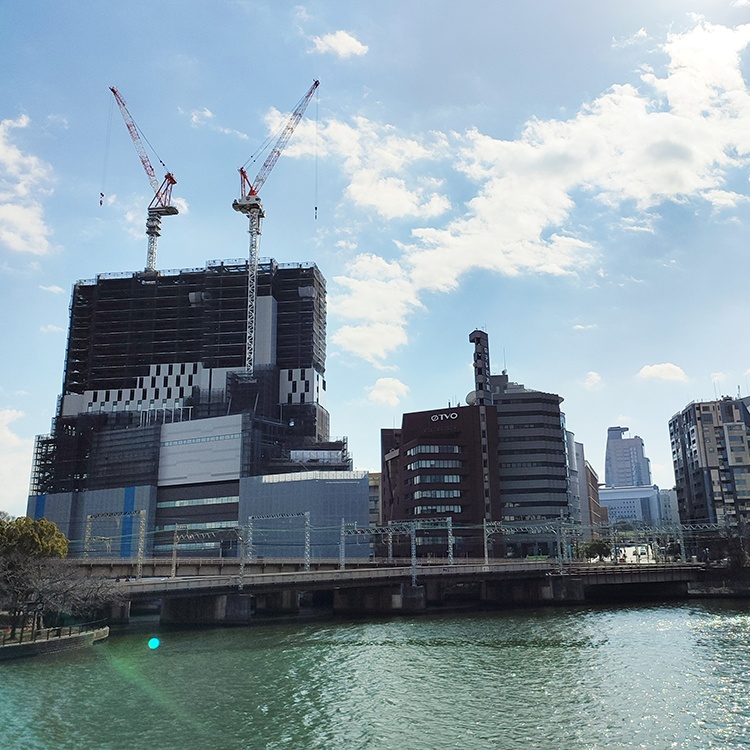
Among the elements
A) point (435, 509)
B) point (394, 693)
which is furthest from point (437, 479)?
point (394, 693)

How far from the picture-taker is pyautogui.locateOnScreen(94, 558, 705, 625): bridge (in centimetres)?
9388

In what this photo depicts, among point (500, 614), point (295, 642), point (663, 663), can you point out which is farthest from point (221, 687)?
point (500, 614)

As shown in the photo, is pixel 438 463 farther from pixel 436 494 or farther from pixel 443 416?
pixel 443 416

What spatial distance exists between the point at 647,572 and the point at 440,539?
2419 inches

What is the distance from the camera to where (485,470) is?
189m

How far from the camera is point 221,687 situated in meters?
51.0

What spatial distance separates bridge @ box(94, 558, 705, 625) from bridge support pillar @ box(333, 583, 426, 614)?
0.15 metres

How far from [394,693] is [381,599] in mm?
61958

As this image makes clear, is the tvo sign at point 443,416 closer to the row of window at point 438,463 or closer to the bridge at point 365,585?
the row of window at point 438,463

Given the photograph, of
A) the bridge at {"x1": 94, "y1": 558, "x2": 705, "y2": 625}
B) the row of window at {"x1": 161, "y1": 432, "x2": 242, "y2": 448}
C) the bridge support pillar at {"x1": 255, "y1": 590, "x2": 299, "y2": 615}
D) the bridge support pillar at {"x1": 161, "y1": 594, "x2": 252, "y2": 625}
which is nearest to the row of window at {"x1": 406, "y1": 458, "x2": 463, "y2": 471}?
the bridge at {"x1": 94, "y1": 558, "x2": 705, "y2": 625}

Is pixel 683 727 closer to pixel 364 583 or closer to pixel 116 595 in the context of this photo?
pixel 116 595

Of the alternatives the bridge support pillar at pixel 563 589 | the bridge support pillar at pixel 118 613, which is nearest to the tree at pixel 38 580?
the bridge support pillar at pixel 118 613

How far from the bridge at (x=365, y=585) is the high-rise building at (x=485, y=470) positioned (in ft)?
146

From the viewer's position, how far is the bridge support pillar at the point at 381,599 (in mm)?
108438
